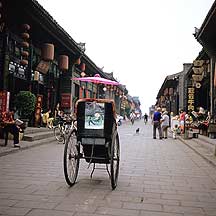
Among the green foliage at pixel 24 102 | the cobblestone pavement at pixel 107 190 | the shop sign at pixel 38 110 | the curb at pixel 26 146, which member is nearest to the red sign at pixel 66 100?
the shop sign at pixel 38 110

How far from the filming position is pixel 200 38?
12531 mm

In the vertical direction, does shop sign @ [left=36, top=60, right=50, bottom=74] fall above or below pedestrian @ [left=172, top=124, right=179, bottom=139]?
above

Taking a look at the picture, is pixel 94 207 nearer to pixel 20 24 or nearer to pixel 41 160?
pixel 41 160

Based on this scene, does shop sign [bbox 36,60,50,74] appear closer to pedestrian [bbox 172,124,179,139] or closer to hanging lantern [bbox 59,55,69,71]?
hanging lantern [bbox 59,55,69,71]

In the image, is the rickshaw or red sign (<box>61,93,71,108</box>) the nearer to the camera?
the rickshaw

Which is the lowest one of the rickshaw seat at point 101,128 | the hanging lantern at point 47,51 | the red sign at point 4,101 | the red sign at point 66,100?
the rickshaw seat at point 101,128

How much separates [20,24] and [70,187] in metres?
8.67

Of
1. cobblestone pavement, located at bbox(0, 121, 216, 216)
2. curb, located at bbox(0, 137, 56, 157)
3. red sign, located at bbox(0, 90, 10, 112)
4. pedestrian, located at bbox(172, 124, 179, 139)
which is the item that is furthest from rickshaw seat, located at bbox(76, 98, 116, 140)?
pedestrian, located at bbox(172, 124, 179, 139)

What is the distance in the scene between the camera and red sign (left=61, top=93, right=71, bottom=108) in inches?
719

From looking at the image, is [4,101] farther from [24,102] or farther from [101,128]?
[101,128]

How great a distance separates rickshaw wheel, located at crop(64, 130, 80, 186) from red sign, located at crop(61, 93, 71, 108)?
12665mm

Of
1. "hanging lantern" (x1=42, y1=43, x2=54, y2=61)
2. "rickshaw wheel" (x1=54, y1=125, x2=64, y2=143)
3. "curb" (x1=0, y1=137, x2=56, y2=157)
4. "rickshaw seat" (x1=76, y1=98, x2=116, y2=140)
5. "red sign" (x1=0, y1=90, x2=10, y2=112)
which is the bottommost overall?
"curb" (x1=0, y1=137, x2=56, y2=157)

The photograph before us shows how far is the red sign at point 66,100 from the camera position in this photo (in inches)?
719

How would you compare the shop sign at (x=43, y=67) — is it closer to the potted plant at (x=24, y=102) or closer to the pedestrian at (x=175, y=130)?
the potted plant at (x=24, y=102)
